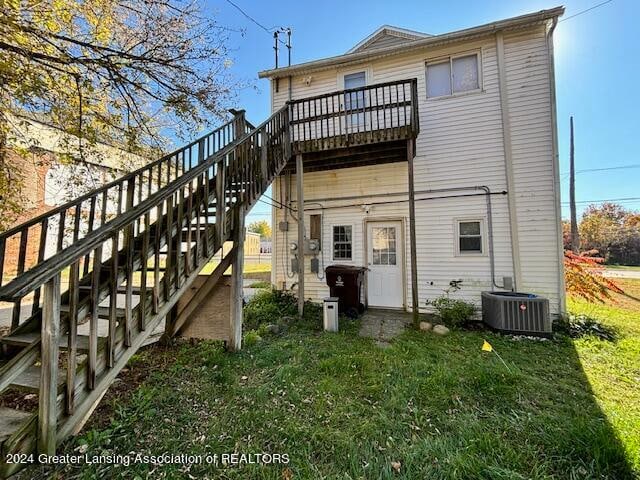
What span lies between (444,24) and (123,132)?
7.15 metres

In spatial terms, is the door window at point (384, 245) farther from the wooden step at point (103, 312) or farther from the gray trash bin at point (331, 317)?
the wooden step at point (103, 312)

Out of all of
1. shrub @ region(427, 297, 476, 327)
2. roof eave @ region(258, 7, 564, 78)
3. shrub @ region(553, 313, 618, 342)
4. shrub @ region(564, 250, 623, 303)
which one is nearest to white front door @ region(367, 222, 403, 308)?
shrub @ region(427, 297, 476, 327)

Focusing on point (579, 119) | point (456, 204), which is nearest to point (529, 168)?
point (456, 204)

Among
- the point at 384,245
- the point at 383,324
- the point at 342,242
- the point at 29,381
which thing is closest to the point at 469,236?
the point at 384,245

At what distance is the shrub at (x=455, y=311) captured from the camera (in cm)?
532

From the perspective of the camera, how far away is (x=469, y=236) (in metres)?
5.98

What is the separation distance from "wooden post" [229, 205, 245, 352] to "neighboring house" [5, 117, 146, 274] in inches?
94.7

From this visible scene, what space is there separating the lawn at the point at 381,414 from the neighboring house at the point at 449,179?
227 centimetres

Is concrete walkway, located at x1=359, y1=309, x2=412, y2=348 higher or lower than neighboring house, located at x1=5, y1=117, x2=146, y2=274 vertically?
lower

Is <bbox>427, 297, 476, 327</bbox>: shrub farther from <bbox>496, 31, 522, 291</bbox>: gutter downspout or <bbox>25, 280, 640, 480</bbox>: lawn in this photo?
<bbox>25, 280, 640, 480</bbox>: lawn

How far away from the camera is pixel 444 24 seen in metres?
6.47

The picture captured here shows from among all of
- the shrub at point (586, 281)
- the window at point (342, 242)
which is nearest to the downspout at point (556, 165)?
the shrub at point (586, 281)

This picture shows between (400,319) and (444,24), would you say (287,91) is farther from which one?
(400,319)

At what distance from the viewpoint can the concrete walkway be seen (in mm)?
4660
